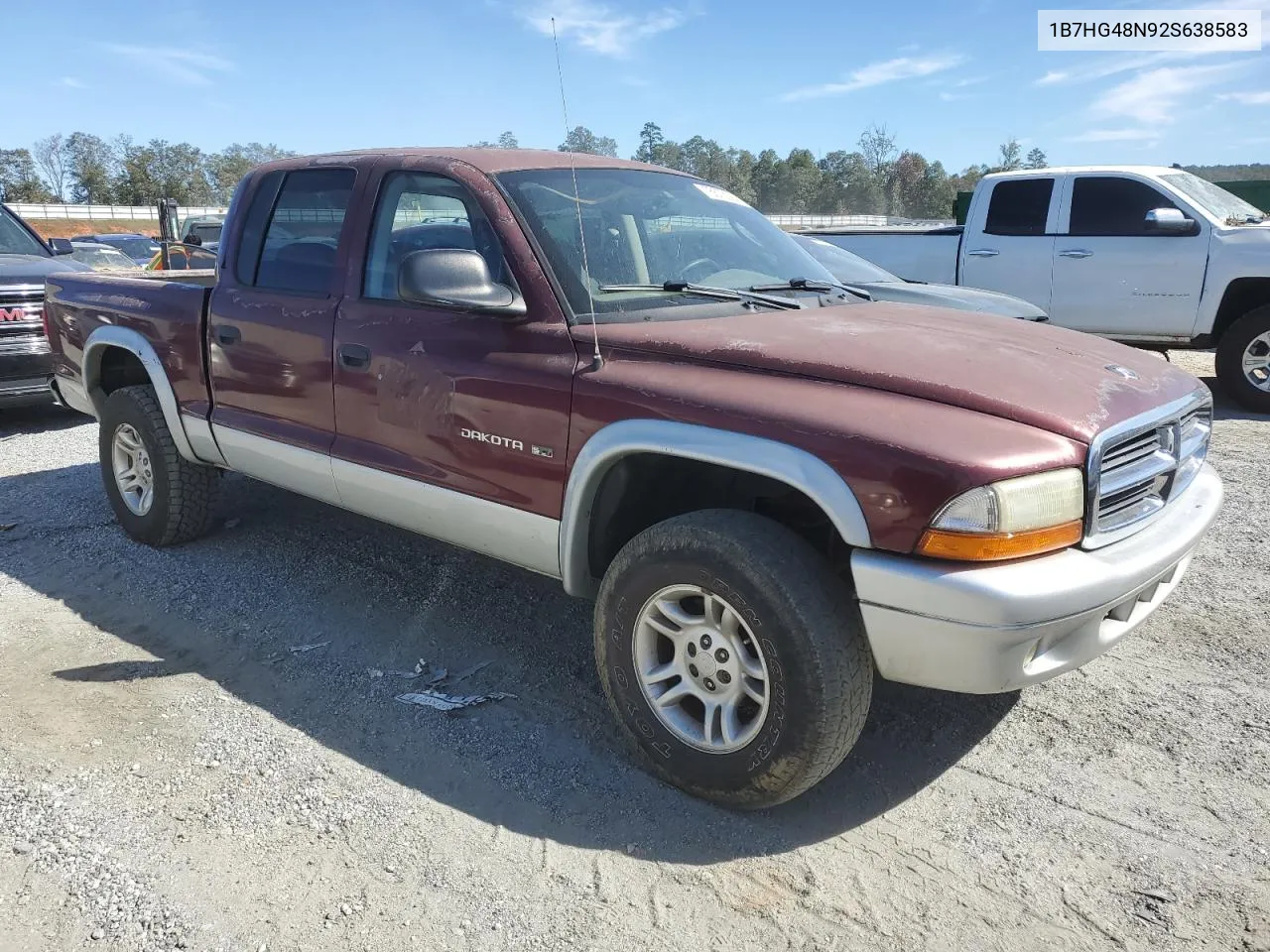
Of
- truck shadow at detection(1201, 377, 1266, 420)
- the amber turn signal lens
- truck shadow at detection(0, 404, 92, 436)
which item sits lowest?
truck shadow at detection(1201, 377, 1266, 420)

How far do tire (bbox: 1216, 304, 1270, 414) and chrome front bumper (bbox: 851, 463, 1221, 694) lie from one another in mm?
6623

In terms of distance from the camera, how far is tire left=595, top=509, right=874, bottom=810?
8.27ft

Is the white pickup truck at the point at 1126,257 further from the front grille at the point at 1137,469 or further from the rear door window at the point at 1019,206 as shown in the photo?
the front grille at the point at 1137,469

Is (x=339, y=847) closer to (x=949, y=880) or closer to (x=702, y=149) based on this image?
(x=949, y=880)

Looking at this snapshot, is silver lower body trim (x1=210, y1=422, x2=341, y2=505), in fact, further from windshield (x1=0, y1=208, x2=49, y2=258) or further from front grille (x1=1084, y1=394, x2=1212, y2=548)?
windshield (x1=0, y1=208, x2=49, y2=258)

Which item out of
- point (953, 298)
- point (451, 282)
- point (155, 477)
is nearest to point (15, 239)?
point (155, 477)

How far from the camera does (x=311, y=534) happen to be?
205 inches

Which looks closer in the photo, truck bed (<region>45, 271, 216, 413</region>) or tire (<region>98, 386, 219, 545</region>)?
truck bed (<region>45, 271, 216, 413</region>)

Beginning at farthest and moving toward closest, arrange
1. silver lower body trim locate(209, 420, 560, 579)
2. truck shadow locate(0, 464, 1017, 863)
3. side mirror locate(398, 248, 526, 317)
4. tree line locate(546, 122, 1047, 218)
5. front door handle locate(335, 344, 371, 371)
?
1. tree line locate(546, 122, 1047, 218)
2. front door handle locate(335, 344, 371, 371)
3. silver lower body trim locate(209, 420, 560, 579)
4. side mirror locate(398, 248, 526, 317)
5. truck shadow locate(0, 464, 1017, 863)

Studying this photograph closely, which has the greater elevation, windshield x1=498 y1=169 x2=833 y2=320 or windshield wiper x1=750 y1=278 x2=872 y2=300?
windshield x1=498 y1=169 x2=833 y2=320

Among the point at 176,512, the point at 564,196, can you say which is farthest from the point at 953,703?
the point at 176,512

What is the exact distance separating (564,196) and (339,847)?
89.9 inches

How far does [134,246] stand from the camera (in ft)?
68.3

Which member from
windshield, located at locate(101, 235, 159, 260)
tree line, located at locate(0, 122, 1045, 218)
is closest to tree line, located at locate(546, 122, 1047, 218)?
tree line, located at locate(0, 122, 1045, 218)
